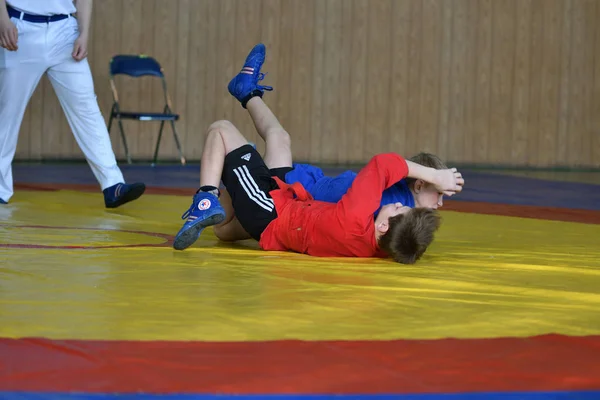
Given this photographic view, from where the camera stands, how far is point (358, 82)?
30.0 ft

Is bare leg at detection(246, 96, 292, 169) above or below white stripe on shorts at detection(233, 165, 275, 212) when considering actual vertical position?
above

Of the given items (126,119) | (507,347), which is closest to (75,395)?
(507,347)

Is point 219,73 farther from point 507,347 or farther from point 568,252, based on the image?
point 507,347

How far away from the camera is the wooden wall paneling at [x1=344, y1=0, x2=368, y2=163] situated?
29.7 feet

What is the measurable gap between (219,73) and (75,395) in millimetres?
7370

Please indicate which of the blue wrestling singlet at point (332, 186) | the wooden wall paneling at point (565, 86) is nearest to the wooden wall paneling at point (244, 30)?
the wooden wall paneling at point (565, 86)

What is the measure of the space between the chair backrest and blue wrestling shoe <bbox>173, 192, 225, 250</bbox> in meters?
5.07

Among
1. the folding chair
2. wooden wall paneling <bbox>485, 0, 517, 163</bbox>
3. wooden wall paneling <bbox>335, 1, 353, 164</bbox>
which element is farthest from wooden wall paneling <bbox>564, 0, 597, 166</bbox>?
the folding chair

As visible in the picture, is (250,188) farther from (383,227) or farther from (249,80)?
(249,80)

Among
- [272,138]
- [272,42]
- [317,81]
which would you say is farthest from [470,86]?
[272,138]

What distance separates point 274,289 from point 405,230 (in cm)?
59

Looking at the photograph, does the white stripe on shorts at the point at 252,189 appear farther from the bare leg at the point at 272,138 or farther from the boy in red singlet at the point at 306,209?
the bare leg at the point at 272,138

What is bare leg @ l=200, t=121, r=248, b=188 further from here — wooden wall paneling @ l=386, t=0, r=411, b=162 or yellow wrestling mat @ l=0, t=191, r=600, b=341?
wooden wall paneling @ l=386, t=0, r=411, b=162

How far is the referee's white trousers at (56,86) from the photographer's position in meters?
4.50
